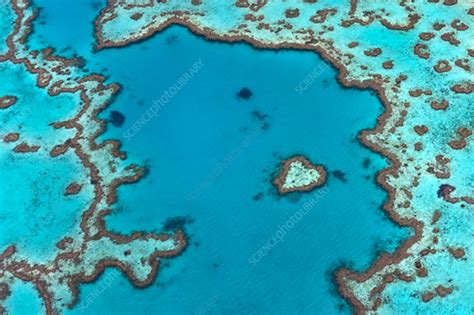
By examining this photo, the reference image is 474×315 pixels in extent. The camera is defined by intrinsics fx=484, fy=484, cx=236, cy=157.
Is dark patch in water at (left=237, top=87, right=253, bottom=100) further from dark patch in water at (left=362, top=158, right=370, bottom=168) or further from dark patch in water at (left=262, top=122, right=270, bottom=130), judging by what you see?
dark patch in water at (left=362, top=158, right=370, bottom=168)

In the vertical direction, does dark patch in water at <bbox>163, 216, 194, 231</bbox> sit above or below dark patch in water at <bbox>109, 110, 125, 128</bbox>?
below

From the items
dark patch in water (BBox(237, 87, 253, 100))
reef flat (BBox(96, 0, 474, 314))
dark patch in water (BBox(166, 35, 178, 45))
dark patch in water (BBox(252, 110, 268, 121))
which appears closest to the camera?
reef flat (BBox(96, 0, 474, 314))

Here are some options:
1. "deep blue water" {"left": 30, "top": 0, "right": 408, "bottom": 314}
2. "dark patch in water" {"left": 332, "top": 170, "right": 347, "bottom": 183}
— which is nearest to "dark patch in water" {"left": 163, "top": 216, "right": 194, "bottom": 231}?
"deep blue water" {"left": 30, "top": 0, "right": 408, "bottom": 314}

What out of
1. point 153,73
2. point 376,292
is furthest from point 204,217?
point 153,73

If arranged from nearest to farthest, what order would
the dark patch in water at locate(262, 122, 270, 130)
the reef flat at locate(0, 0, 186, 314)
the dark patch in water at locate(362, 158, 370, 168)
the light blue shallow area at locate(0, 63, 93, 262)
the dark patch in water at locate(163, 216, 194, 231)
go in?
the reef flat at locate(0, 0, 186, 314)
the dark patch in water at locate(163, 216, 194, 231)
the light blue shallow area at locate(0, 63, 93, 262)
the dark patch in water at locate(362, 158, 370, 168)
the dark patch in water at locate(262, 122, 270, 130)

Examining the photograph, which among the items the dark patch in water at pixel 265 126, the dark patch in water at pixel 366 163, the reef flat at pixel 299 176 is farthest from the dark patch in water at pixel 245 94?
the dark patch in water at pixel 366 163

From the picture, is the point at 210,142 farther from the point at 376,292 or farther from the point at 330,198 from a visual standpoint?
the point at 376,292

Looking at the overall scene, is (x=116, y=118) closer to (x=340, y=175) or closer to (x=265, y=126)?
(x=265, y=126)
